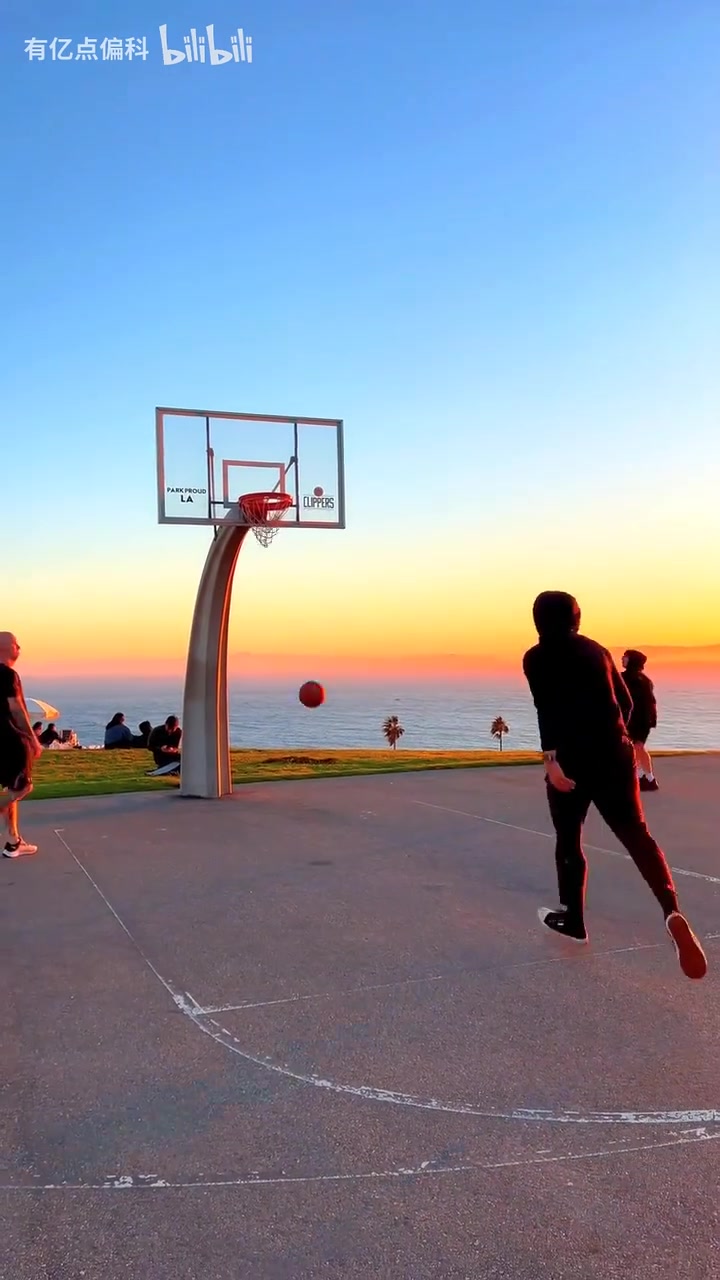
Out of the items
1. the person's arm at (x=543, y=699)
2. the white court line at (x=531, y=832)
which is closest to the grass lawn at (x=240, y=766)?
the white court line at (x=531, y=832)

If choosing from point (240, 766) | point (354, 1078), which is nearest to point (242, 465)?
point (240, 766)

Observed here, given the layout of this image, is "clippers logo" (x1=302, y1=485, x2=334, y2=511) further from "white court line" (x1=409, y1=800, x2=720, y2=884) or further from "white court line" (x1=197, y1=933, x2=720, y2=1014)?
"white court line" (x1=197, y1=933, x2=720, y2=1014)

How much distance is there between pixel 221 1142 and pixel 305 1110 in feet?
1.22

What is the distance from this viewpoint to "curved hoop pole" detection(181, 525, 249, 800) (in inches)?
496

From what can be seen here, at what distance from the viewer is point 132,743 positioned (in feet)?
76.8

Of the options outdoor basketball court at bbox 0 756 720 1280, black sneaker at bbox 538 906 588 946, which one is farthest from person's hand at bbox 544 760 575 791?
outdoor basketball court at bbox 0 756 720 1280

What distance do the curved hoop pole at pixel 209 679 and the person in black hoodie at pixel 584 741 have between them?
25.3 feet

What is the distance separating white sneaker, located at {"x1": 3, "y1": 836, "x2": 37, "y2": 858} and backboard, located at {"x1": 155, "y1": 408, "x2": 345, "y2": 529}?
5.04 metres

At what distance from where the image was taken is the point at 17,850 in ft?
29.0

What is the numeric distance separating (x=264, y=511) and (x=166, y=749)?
531 centimetres

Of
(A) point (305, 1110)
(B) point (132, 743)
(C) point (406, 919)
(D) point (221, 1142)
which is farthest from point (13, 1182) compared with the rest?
(B) point (132, 743)

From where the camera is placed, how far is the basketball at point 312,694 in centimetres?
1781

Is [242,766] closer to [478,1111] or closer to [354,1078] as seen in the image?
[354,1078]

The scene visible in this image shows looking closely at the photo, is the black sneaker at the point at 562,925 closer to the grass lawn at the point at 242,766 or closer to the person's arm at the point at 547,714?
the person's arm at the point at 547,714
